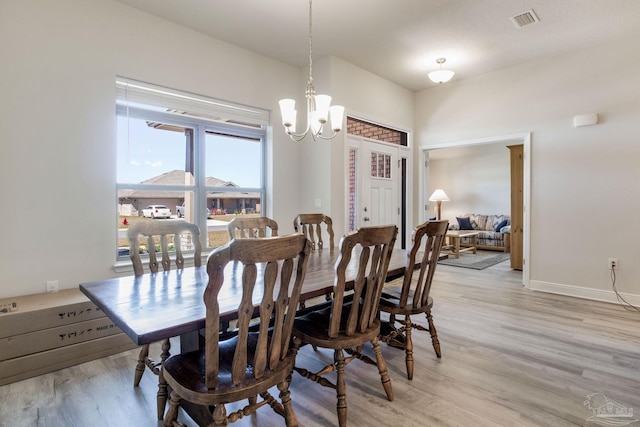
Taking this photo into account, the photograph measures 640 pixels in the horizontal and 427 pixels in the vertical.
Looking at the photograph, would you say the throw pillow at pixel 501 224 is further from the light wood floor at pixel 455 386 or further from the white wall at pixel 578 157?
the light wood floor at pixel 455 386

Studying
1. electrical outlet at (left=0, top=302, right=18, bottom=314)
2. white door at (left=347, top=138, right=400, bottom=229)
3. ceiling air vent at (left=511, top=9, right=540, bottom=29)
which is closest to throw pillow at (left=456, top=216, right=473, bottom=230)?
white door at (left=347, top=138, right=400, bottom=229)

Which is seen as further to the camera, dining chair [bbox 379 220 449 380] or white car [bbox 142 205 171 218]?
white car [bbox 142 205 171 218]

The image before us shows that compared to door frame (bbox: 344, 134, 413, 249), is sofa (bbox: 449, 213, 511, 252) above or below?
below

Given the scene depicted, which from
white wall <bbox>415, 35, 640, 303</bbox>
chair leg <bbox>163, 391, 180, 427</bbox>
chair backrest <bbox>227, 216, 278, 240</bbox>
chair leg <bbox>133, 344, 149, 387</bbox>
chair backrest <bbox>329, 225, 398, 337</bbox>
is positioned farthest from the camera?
white wall <bbox>415, 35, 640, 303</bbox>

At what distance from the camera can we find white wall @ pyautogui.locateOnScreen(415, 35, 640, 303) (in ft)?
12.4

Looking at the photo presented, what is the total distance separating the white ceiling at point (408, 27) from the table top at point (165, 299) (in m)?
2.35

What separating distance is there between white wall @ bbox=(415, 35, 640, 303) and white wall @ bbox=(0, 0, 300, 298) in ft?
13.8

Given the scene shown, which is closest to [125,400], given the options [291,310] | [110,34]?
[291,310]

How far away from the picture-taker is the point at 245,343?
4.18ft

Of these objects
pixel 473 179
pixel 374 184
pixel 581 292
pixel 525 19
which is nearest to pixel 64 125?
pixel 374 184

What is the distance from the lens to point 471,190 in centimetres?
925

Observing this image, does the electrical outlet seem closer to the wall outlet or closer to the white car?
the wall outlet

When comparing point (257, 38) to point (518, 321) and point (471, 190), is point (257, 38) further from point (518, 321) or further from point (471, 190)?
point (471, 190)

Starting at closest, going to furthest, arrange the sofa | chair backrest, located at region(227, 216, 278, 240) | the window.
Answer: chair backrest, located at region(227, 216, 278, 240), the window, the sofa
